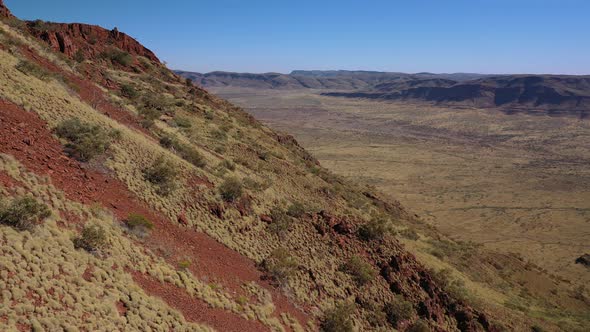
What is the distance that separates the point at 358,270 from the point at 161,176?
8.27 metres

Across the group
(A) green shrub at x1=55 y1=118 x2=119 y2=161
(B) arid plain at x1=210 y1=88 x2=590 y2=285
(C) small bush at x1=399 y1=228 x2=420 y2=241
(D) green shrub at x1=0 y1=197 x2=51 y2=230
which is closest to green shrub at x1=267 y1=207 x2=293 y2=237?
(A) green shrub at x1=55 y1=118 x2=119 y2=161

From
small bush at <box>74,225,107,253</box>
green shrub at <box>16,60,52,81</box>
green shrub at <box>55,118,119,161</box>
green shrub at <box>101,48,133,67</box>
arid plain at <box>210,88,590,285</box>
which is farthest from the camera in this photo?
arid plain at <box>210,88,590,285</box>

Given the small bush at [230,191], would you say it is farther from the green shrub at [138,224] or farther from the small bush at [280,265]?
the green shrub at [138,224]

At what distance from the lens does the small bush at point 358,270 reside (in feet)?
49.1

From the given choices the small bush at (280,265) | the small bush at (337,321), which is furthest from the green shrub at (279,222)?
the small bush at (337,321)

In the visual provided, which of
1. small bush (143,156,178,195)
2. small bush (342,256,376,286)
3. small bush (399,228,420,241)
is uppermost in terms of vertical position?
small bush (143,156,178,195)

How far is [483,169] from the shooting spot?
71000 millimetres

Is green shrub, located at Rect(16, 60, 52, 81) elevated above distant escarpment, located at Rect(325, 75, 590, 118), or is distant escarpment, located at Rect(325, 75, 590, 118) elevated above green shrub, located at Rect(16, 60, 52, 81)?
green shrub, located at Rect(16, 60, 52, 81)

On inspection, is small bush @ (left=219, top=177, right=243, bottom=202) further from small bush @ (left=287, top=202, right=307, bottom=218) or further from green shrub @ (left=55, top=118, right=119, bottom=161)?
green shrub @ (left=55, top=118, right=119, bottom=161)

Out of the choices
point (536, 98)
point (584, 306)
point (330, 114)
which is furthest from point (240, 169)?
point (536, 98)

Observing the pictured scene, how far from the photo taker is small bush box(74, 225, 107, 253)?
9461 mm

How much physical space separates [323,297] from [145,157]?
8589 millimetres

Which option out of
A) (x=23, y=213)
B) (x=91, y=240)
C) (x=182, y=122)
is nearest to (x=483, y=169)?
(x=182, y=122)

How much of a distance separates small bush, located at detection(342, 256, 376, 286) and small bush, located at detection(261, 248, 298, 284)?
2.45 meters
